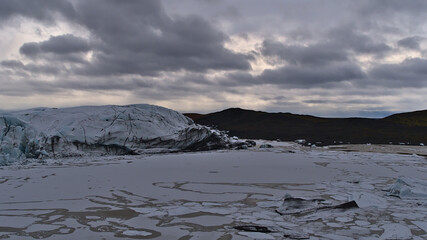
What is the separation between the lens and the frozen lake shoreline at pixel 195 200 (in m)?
3.52

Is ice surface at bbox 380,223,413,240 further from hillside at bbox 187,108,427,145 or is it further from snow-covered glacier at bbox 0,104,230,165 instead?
hillside at bbox 187,108,427,145

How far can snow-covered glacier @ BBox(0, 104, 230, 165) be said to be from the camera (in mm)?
9992

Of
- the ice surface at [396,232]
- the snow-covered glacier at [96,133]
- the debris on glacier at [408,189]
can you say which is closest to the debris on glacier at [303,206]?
the ice surface at [396,232]

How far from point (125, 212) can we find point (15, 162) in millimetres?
6040

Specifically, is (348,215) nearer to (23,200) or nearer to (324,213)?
(324,213)

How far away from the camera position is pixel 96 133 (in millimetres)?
10906

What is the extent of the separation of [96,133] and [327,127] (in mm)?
16697

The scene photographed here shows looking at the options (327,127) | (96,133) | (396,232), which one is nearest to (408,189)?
(396,232)

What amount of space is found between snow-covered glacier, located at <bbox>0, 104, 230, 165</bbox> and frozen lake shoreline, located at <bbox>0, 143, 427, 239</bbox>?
2.42 meters

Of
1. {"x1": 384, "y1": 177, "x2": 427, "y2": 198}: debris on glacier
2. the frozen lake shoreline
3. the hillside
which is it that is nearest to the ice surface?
the frozen lake shoreline

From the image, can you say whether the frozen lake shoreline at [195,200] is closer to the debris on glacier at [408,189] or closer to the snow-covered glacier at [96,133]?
the debris on glacier at [408,189]

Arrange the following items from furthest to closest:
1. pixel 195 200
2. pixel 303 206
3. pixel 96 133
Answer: pixel 96 133 < pixel 195 200 < pixel 303 206

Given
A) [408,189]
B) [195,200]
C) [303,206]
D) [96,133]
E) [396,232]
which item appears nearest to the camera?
[396,232]

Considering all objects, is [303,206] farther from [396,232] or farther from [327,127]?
[327,127]
